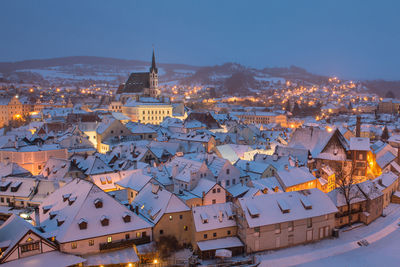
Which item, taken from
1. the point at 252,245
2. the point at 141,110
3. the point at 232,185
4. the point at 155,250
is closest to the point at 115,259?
the point at 155,250

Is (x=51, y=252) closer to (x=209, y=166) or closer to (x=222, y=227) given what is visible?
(x=222, y=227)

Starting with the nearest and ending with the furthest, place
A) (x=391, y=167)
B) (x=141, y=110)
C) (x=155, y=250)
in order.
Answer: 1. (x=155, y=250)
2. (x=391, y=167)
3. (x=141, y=110)

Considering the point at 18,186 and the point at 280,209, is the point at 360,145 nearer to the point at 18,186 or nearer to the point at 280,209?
the point at 280,209

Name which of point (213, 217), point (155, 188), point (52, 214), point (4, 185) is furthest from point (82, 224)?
point (4, 185)

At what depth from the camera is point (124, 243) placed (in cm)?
2817

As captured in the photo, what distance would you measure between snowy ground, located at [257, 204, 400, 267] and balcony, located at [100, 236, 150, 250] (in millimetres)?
9155

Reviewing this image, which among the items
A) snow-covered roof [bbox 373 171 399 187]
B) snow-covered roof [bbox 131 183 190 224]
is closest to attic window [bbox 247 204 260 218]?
snow-covered roof [bbox 131 183 190 224]

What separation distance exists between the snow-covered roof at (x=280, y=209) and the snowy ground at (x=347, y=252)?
2576 mm

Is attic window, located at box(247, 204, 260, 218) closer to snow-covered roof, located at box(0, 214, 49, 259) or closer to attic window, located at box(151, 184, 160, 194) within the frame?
attic window, located at box(151, 184, 160, 194)

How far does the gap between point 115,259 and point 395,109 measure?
448ft

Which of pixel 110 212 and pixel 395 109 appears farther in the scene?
pixel 395 109

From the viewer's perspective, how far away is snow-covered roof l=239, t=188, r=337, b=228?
29.8m

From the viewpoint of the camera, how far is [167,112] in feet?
310

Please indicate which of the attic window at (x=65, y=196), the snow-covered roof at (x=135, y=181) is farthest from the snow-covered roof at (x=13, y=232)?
the snow-covered roof at (x=135, y=181)
